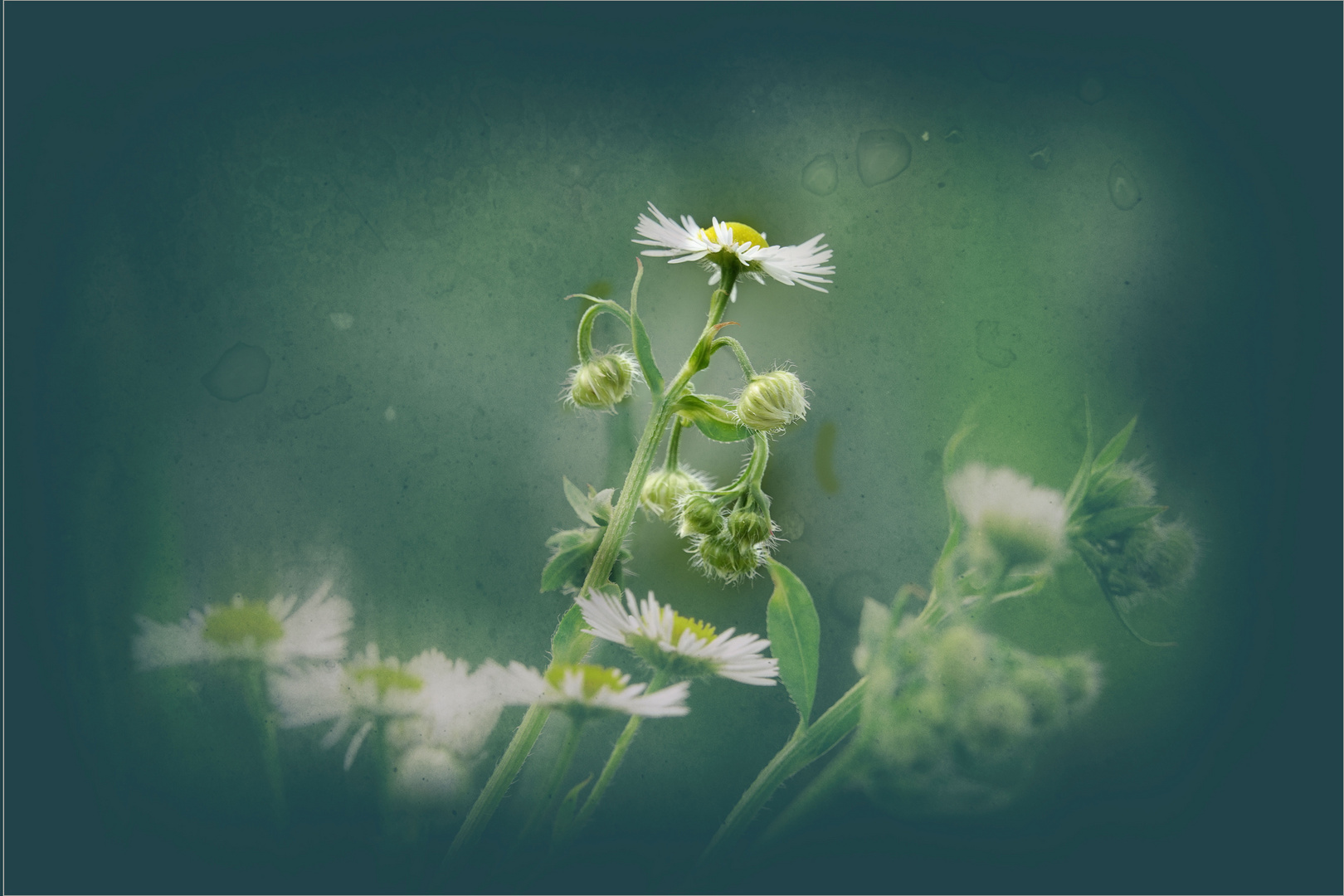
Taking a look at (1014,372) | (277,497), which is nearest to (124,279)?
(277,497)

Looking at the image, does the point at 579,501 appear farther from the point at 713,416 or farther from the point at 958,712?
the point at 958,712

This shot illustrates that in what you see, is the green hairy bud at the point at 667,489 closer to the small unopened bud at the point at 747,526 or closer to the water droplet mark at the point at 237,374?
the small unopened bud at the point at 747,526

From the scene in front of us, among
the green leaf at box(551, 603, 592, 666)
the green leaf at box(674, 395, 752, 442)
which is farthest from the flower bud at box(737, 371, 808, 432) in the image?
the green leaf at box(551, 603, 592, 666)

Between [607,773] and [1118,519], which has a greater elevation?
[1118,519]

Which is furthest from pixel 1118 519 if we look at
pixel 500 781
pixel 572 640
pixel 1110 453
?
pixel 500 781

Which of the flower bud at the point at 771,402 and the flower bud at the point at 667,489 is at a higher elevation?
the flower bud at the point at 771,402

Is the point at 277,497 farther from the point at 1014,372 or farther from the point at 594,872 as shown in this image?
the point at 1014,372

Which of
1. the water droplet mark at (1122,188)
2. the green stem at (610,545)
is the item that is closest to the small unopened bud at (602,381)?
the green stem at (610,545)
